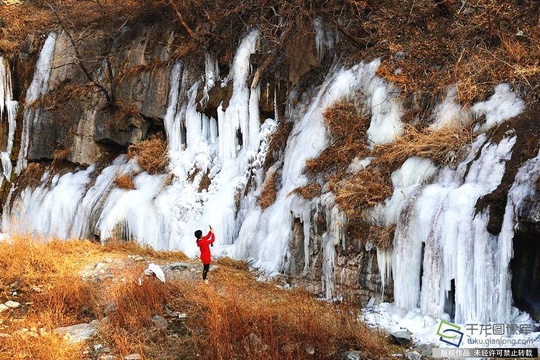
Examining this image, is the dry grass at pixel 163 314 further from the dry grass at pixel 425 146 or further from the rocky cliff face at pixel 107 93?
the rocky cliff face at pixel 107 93

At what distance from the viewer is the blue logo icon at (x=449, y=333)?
19.1 ft

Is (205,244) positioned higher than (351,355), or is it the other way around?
(205,244)

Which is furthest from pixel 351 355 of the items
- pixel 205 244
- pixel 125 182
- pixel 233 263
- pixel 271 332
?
pixel 125 182

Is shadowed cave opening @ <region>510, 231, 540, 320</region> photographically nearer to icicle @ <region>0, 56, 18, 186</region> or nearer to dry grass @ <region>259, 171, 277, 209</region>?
dry grass @ <region>259, 171, 277, 209</region>

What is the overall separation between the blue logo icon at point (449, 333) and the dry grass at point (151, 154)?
9562mm

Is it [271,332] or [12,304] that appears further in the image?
[12,304]

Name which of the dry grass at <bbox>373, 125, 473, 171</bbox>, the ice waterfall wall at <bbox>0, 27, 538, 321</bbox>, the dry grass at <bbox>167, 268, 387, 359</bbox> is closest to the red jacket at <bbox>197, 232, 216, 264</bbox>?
the ice waterfall wall at <bbox>0, 27, 538, 321</bbox>

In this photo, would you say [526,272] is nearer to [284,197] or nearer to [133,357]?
[133,357]

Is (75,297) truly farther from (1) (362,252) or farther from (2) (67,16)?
(2) (67,16)

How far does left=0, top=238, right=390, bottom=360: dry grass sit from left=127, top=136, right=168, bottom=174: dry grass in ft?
17.3

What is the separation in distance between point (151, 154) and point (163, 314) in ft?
27.7

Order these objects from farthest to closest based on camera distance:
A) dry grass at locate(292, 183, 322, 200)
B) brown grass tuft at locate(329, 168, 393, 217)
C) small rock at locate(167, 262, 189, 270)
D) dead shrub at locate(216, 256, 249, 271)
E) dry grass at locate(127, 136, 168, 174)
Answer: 1. dry grass at locate(127, 136, 168, 174)
2. dead shrub at locate(216, 256, 249, 271)
3. small rock at locate(167, 262, 189, 270)
4. dry grass at locate(292, 183, 322, 200)
5. brown grass tuft at locate(329, 168, 393, 217)

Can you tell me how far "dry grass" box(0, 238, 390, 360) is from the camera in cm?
549

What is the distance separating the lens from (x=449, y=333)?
6.05 m
